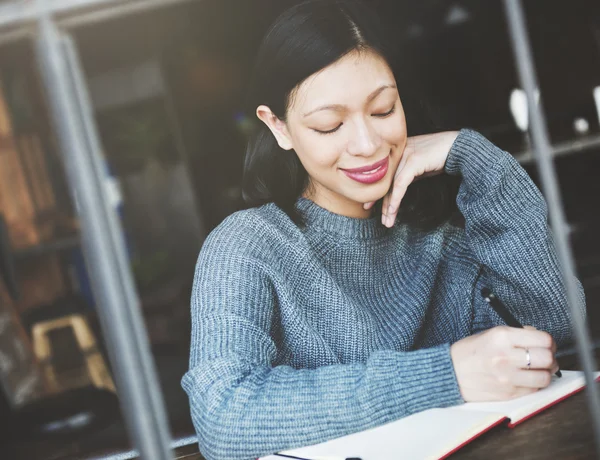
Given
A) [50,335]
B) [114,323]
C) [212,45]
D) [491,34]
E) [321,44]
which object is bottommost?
[50,335]

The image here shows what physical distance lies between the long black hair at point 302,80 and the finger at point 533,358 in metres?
0.48

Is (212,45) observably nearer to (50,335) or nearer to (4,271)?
(50,335)

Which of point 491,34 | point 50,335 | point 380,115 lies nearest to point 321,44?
point 380,115

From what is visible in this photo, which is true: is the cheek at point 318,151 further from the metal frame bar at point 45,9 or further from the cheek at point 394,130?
the metal frame bar at point 45,9

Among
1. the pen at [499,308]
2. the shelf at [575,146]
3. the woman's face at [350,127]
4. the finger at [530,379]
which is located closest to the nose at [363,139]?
the woman's face at [350,127]

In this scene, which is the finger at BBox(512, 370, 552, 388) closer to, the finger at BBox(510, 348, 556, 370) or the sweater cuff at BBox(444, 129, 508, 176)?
the finger at BBox(510, 348, 556, 370)

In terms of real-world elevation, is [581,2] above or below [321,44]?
above

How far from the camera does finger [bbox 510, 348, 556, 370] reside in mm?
954

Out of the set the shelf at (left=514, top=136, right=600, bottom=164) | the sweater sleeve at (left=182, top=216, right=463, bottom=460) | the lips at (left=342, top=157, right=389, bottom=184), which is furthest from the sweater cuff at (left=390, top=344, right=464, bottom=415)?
the shelf at (left=514, top=136, right=600, bottom=164)

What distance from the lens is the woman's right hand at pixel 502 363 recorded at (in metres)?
0.94

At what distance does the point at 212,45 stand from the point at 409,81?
4635 millimetres

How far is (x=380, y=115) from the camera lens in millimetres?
1176

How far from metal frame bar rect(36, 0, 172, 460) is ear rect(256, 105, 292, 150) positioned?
802 mm

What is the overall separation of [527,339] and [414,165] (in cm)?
43
